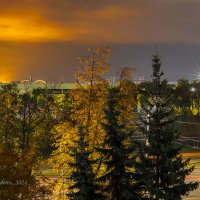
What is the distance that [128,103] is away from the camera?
132 feet

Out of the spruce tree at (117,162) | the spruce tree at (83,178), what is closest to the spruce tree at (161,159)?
the spruce tree at (117,162)

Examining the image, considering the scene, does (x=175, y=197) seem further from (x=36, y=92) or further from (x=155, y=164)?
(x=36, y=92)

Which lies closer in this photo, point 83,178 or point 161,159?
point 83,178

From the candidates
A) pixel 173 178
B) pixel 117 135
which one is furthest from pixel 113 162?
pixel 173 178

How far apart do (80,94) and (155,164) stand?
Answer: 11.4m

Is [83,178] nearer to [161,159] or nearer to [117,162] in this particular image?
[117,162]

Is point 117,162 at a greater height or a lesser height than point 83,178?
greater

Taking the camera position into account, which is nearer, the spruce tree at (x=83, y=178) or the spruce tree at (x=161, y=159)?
the spruce tree at (x=83, y=178)

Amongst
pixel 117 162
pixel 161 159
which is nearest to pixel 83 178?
pixel 117 162

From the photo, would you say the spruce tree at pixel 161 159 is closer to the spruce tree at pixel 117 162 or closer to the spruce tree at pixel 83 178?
the spruce tree at pixel 117 162

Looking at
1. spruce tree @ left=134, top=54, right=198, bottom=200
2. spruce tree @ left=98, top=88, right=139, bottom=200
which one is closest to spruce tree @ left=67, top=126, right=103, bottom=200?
spruce tree @ left=98, top=88, right=139, bottom=200

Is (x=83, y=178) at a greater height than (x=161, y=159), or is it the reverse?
(x=161, y=159)

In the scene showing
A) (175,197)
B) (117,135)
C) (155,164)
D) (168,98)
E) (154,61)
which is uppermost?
(154,61)

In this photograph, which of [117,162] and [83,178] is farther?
[117,162]
